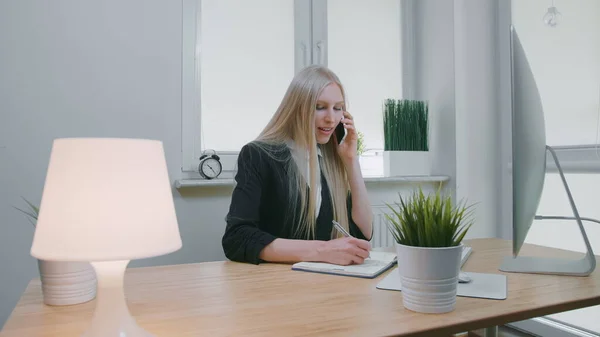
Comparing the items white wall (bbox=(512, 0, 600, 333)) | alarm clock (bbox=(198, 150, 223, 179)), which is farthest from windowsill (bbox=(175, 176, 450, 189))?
white wall (bbox=(512, 0, 600, 333))

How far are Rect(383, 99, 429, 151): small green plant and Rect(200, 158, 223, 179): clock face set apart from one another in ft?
3.14

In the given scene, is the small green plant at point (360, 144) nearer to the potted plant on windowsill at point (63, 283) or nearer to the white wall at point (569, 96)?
the white wall at point (569, 96)

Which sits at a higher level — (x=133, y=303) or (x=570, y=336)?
(x=133, y=303)

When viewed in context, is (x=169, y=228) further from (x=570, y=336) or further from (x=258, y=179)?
(x=570, y=336)

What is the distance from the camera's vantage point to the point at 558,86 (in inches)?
86.5

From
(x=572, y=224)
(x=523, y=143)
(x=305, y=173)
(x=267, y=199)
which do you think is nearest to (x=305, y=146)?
(x=305, y=173)

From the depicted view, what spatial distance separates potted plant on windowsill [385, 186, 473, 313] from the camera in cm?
73

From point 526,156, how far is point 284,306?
2.02 ft

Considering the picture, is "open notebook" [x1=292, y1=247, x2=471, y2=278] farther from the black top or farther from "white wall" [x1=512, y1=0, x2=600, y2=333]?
A: "white wall" [x1=512, y1=0, x2=600, y2=333]

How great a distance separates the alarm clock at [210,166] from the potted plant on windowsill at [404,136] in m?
0.95

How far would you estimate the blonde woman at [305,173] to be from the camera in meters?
1.47

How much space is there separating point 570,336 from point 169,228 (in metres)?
2.12

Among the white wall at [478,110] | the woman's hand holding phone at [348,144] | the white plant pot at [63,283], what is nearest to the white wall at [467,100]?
the white wall at [478,110]

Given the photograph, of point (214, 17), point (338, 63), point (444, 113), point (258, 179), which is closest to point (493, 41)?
point (444, 113)
